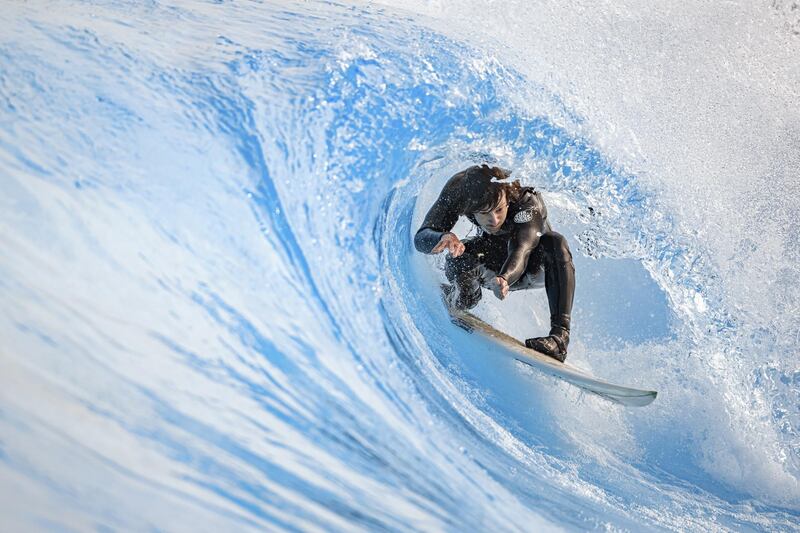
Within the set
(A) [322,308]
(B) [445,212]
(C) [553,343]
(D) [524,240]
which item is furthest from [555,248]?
(A) [322,308]

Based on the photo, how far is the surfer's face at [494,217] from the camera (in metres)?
3.04

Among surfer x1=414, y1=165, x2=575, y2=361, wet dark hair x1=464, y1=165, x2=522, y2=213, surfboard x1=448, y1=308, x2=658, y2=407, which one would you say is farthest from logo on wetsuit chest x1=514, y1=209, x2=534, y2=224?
surfboard x1=448, y1=308, x2=658, y2=407

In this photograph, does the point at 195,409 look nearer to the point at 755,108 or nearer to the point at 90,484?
the point at 90,484

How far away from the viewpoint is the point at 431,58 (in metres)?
3.62

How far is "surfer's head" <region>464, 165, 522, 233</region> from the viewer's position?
3010 millimetres

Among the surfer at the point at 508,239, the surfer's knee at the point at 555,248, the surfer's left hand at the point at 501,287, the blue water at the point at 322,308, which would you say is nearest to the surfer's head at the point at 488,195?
the surfer at the point at 508,239

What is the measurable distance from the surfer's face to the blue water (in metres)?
0.51

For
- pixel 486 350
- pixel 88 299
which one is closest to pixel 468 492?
pixel 486 350

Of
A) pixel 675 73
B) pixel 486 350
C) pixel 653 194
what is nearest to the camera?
pixel 486 350

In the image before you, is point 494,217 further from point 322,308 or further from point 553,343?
point 322,308

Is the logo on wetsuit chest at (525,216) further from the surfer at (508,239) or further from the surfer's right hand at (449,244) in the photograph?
the surfer's right hand at (449,244)

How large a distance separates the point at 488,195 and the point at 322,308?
35.3 inches

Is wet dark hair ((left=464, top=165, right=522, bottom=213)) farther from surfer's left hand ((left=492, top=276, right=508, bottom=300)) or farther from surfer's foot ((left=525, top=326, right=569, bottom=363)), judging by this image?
surfer's foot ((left=525, top=326, right=569, bottom=363))

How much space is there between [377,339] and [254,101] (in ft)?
4.15
